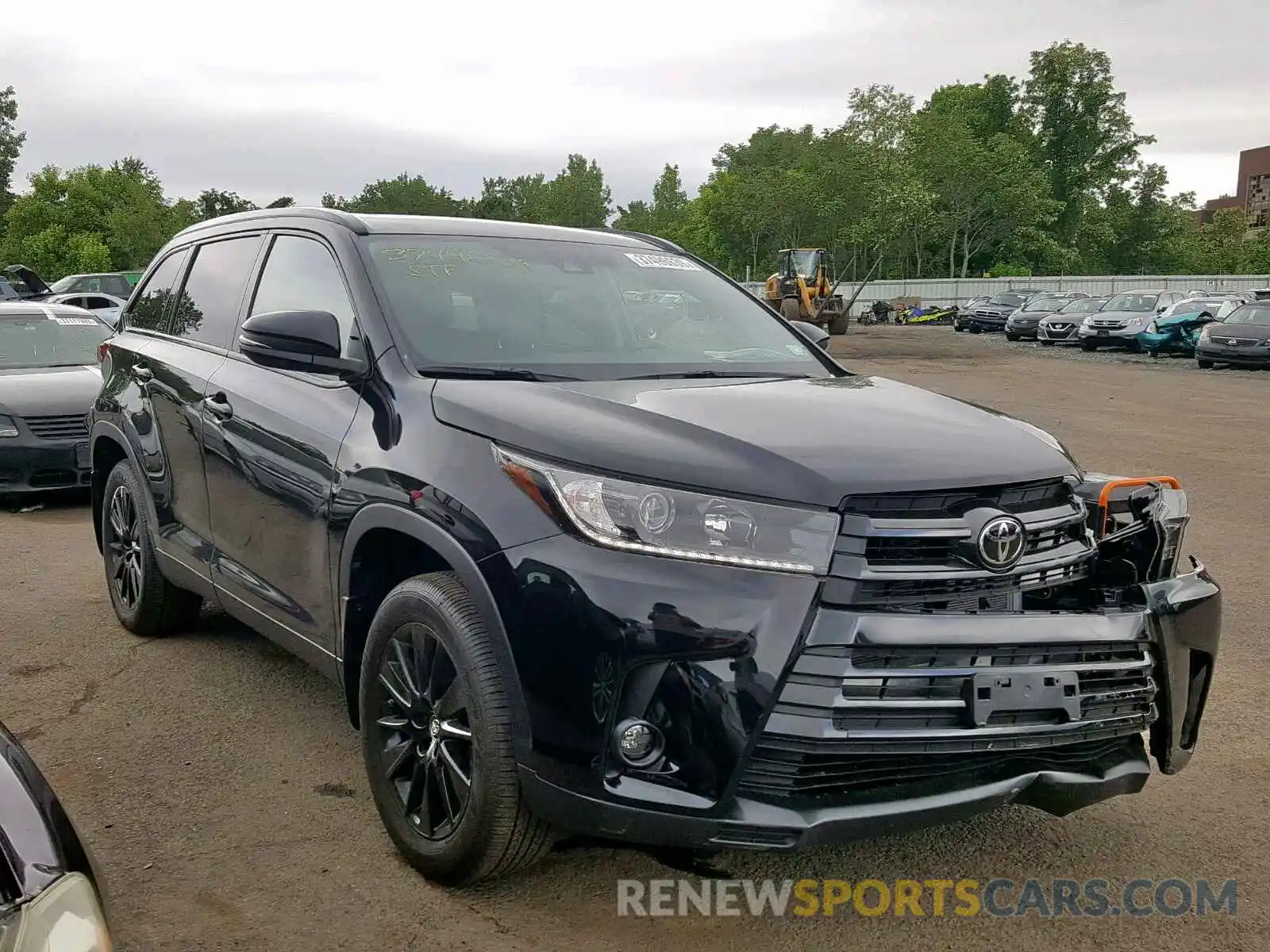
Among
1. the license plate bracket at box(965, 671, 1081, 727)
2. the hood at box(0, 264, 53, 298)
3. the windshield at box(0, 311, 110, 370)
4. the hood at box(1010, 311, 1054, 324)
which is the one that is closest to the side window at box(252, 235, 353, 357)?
the license plate bracket at box(965, 671, 1081, 727)

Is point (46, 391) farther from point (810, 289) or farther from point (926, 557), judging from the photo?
point (810, 289)

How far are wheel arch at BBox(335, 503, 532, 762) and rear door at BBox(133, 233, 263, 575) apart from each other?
Answer: 121 centimetres

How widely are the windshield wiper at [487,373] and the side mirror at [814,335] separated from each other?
1.35m

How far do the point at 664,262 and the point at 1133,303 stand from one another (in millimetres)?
31125

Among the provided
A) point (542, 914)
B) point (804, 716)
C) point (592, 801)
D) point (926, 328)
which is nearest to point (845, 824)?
point (804, 716)

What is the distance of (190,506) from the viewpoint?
4.53m

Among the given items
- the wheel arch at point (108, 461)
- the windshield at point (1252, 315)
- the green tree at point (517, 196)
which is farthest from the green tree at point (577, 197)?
the wheel arch at point (108, 461)

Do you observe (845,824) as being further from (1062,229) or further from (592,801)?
(1062,229)

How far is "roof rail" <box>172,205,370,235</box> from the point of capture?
3.96 m

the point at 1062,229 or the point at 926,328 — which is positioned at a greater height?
the point at 1062,229

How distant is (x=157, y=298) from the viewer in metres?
5.34

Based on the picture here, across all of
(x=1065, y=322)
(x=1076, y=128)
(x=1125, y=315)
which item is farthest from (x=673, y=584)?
(x=1076, y=128)

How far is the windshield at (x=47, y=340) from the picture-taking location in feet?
32.0

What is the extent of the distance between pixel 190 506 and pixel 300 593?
1.11m
